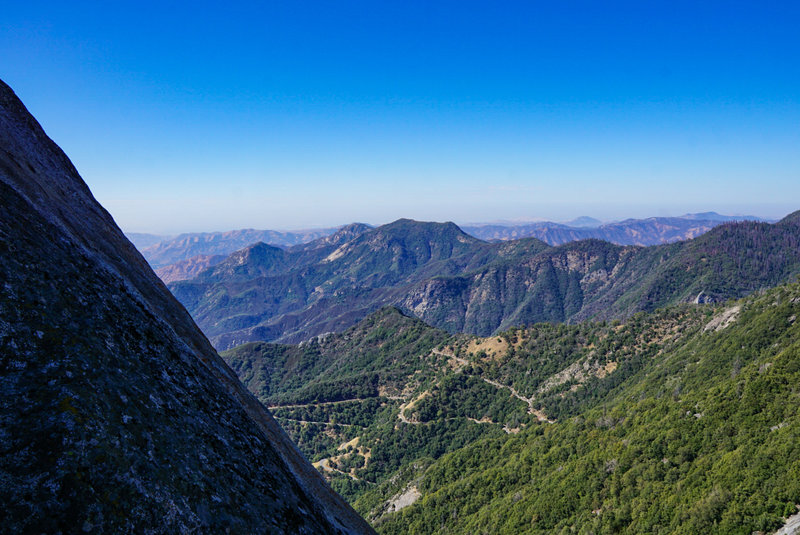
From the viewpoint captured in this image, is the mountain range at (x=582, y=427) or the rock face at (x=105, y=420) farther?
the mountain range at (x=582, y=427)

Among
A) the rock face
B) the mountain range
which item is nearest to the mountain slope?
the mountain range

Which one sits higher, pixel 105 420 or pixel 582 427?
pixel 105 420

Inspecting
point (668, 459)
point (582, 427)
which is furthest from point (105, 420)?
point (582, 427)

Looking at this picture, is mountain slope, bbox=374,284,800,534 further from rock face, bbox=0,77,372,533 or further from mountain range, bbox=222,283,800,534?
rock face, bbox=0,77,372,533

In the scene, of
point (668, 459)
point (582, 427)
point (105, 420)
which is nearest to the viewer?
point (105, 420)

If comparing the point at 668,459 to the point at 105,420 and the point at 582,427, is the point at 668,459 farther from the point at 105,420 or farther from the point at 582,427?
the point at 105,420

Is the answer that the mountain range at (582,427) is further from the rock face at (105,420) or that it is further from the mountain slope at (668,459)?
the rock face at (105,420)

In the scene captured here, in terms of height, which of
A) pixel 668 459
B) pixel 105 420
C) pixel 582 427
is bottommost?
pixel 582 427

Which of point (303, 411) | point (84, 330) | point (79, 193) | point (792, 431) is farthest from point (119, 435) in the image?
point (303, 411)

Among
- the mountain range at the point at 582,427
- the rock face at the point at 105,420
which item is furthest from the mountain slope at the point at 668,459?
the rock face at the point at 105,420
